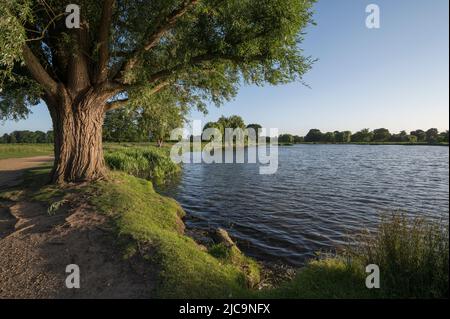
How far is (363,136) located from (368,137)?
3400 mm

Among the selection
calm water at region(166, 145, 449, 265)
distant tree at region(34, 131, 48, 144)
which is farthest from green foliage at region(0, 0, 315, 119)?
distant tree at region(34, 131, 48, 144)

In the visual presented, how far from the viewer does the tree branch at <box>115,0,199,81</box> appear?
11245 mm

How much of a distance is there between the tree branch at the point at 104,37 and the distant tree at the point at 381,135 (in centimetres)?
15792

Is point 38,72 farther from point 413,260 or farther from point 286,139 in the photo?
point 286,139

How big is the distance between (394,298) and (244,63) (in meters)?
9.75

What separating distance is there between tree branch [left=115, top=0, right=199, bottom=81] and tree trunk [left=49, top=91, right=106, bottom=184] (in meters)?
2.15

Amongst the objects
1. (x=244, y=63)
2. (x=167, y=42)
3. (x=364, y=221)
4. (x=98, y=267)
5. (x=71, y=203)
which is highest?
(x=167, y=42)

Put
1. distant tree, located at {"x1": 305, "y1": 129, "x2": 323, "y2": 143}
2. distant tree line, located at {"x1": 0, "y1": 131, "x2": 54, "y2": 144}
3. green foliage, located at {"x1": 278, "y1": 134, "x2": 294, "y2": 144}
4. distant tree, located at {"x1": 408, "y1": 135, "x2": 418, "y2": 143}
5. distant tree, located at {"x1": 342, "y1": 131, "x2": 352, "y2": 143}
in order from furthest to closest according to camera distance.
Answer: distant tree, located at {"x1": 305, "y1": 129, "x2": 323, "y2": 143}
green foliage, located at {"x1": 278, "y1": 134, "x2": 294, "y2": 144}
distant tree, located at {"x1": 342, "y1": 131, "x2": 352, "y2": 143}
distant tree, located at {"x1": 408, "y1": 135, "x2": 418, "y2": 143}
distant tree line, located at {"x1": 0, "y1": 131, "x2": 54, "y2": 144}

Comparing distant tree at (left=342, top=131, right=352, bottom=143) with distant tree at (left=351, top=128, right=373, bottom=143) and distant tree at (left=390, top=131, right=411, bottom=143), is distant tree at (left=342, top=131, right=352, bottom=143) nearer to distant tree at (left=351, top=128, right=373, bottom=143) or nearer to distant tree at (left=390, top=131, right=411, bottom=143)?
distant tree at (left=351, top=128, right=373, bottom=143)

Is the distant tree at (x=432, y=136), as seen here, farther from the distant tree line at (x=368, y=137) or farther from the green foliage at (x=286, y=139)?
the green foliage at (x=286, y=139)
